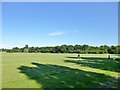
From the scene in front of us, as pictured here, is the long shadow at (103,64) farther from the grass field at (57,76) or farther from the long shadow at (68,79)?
the long shadow at (68,79)

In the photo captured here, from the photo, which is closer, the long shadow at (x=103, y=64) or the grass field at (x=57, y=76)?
the grass field at (x=57, y=76)

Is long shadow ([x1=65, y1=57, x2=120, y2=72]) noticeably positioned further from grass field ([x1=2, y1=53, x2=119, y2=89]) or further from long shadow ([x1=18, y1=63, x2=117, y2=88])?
long shadow ([x1=18, y1=63, x2=117, y2=88])

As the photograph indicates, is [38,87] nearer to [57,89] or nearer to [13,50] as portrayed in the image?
[57,89]

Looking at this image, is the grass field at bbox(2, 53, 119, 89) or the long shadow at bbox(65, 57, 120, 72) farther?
the long shadow at bbox(65, 57, 120, 72)

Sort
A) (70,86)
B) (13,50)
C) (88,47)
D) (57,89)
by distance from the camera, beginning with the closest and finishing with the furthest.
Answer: (57,89)
(70,86)
(88,47)
(13,50)

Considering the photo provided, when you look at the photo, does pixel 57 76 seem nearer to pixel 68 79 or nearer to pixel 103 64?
pixel 68 79

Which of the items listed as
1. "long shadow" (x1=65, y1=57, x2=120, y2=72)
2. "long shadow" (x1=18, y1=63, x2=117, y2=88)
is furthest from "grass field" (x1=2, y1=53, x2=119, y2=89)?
"long shadow" (x1=65, y1=57, x2=120, y2=72)

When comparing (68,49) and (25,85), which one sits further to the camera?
(68,49)

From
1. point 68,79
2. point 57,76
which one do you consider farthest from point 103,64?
point 68,79

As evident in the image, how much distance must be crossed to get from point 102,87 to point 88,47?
117 meters

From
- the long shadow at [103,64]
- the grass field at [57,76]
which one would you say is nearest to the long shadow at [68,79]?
the grass field at [57,76]

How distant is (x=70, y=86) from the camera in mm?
16500

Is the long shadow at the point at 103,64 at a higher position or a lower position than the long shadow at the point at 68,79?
higher

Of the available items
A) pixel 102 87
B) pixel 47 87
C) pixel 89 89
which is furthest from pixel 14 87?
pixel 102 87
